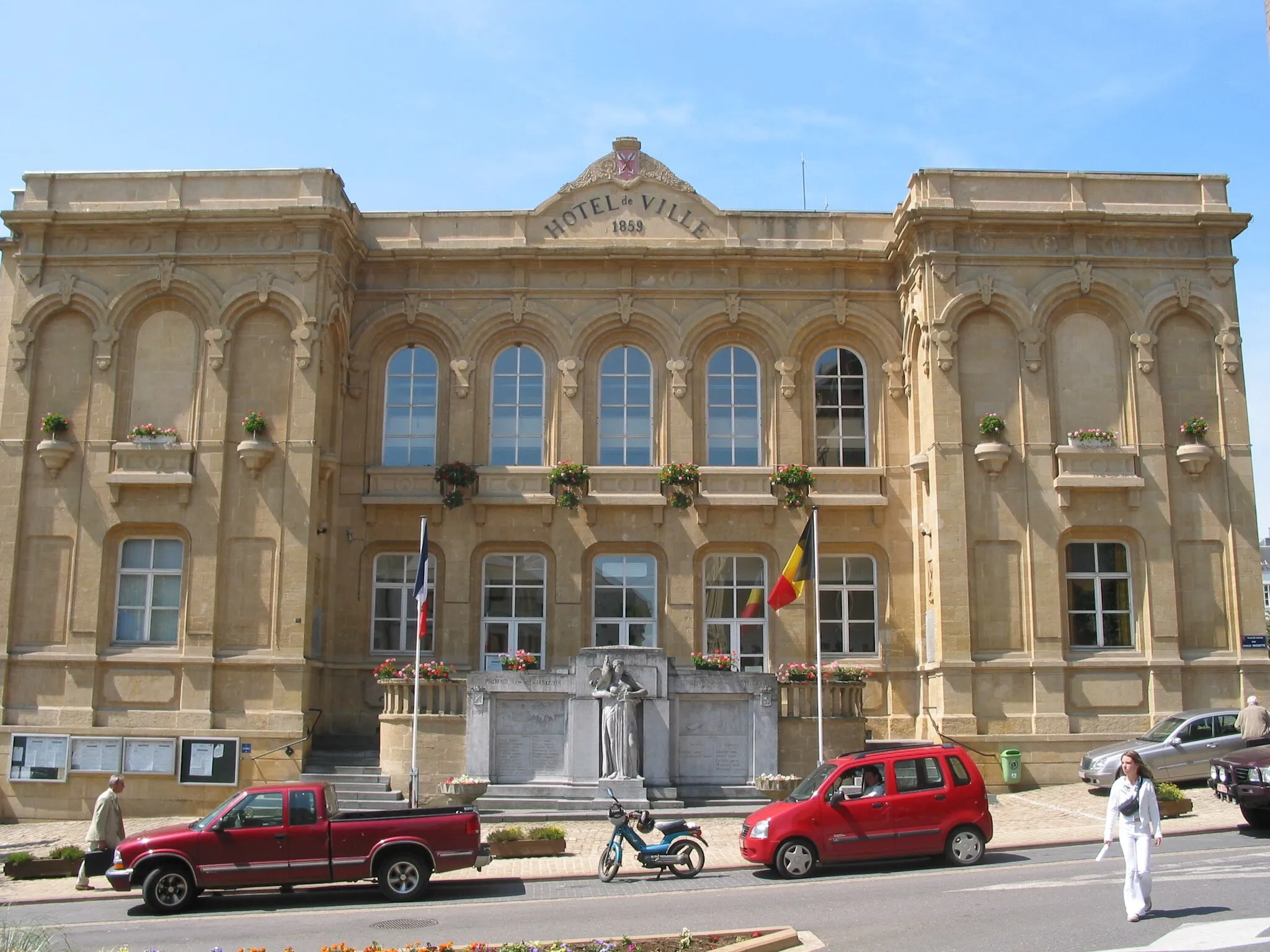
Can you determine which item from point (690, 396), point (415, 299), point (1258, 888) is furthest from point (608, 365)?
point (1258, 888)

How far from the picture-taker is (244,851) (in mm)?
14391

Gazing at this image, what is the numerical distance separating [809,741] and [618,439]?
839 centimetres

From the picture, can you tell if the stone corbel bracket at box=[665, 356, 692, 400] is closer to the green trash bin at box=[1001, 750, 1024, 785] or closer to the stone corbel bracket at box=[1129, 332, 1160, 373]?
the stone corbel bracket at box=[1129, 332, 1160, 373]

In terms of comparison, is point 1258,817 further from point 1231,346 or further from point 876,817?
point 1231,346

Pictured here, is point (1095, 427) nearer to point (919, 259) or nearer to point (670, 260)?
point (919, 259)

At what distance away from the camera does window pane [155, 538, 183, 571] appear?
958 inches

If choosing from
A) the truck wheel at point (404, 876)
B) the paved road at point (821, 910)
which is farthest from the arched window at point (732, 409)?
the truck wheel at point (404, 876)

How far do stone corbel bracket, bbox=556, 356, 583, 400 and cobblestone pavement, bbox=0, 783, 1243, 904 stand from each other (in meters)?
10.1

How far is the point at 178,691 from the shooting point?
76.8 ft

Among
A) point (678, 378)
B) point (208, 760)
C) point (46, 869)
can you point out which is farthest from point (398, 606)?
point (46, 869)

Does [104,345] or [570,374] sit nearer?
[104,345]

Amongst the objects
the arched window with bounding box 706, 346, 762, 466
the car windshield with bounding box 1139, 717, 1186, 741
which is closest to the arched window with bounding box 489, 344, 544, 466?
the arched window with bounding box 706, 346, 762, 466

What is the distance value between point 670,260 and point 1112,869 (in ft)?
54.1

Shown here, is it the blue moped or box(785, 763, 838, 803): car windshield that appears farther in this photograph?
box(785, 763, 838, 803): car windshield
